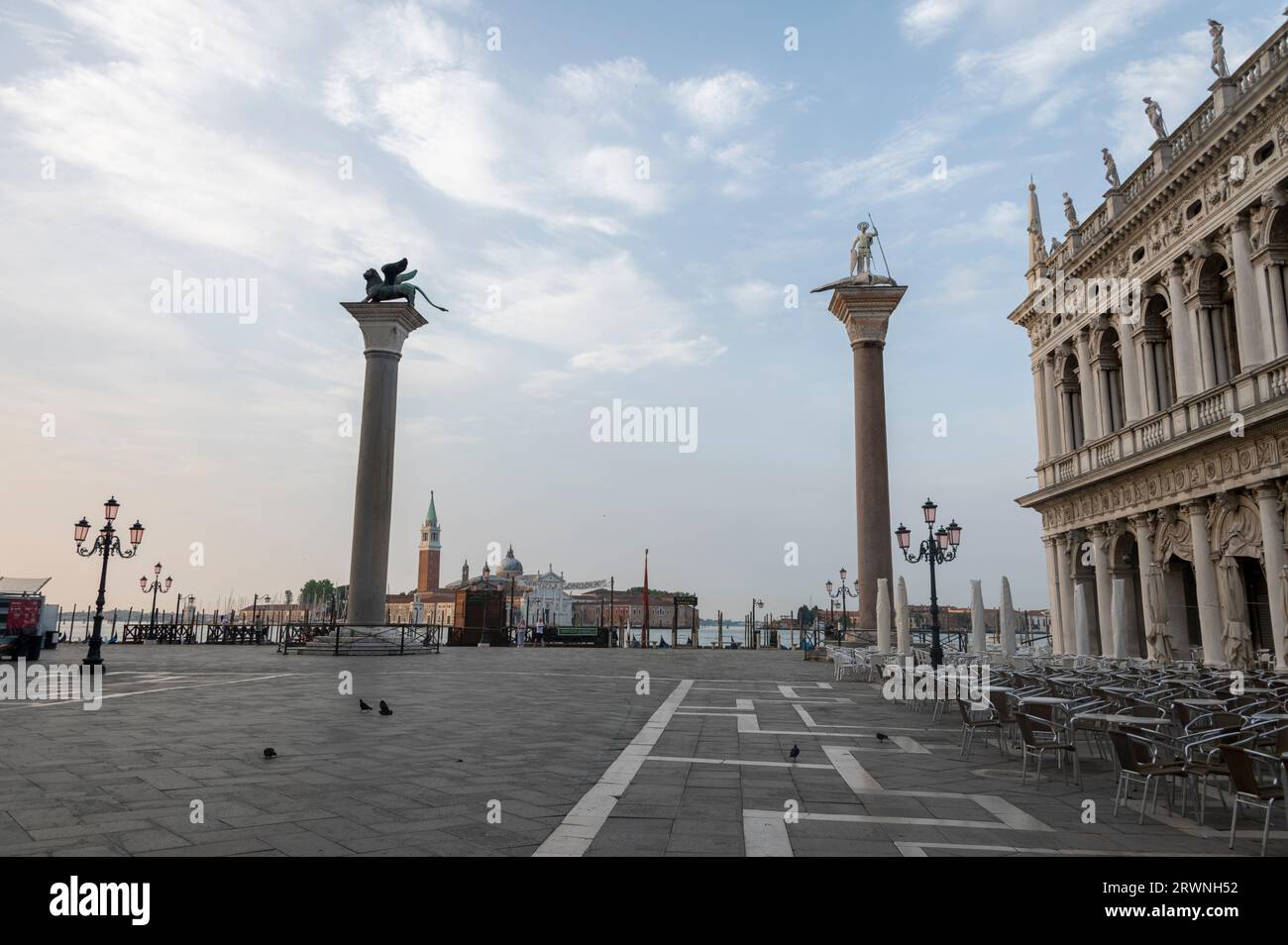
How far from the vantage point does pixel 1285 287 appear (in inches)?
682

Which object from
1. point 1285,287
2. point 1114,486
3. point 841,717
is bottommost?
point 841,717

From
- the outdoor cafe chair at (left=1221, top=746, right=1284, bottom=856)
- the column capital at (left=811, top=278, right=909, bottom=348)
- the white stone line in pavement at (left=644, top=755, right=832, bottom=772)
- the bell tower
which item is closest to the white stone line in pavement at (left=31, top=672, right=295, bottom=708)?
the white stone line in pavement at (left=644, top=755, right=832, bottom=772)

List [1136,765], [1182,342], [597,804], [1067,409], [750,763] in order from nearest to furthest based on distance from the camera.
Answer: [597,804]
[1136,765]
[750,763]
[1182,342]
[1067,409]

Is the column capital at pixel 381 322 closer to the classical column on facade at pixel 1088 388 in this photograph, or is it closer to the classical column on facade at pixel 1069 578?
the classical column on facade at pixel 1088 388

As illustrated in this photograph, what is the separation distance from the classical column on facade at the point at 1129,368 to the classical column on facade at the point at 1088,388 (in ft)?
5.67

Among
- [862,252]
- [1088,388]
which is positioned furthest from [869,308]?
[1088,388]

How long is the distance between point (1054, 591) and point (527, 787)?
2612 centimetres

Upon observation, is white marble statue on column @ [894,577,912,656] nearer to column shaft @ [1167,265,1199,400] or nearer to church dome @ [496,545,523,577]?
column shaft @ [1167,265,1199,400]

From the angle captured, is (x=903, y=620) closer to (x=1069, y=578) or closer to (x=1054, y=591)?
(x=1069, y=578)

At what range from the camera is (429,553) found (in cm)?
13425
